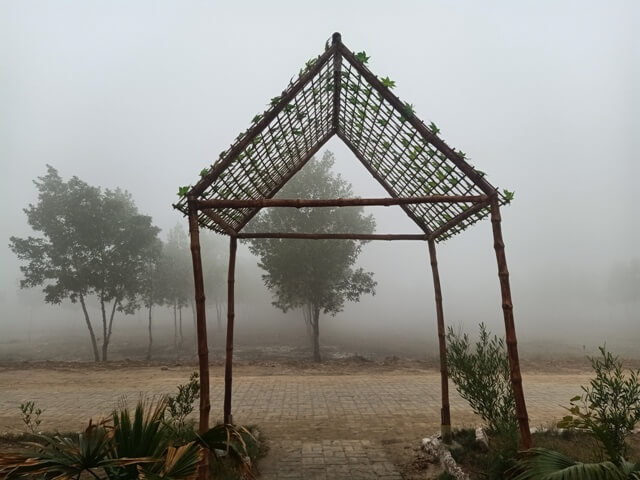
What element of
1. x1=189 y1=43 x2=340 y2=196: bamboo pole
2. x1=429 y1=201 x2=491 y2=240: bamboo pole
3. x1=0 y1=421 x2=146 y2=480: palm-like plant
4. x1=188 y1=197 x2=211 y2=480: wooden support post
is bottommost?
x1=0 y1=421 x2=146 y2=480: palm-like plant

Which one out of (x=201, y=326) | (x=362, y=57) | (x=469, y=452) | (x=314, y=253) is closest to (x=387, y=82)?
(x=362, y=57)

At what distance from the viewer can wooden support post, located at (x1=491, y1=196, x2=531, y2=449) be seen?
3.97 m

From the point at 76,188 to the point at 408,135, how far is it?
2059 centimetres

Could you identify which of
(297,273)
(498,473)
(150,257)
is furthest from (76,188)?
(498,473)

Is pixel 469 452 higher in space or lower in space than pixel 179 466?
lower

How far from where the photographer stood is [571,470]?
2990mm

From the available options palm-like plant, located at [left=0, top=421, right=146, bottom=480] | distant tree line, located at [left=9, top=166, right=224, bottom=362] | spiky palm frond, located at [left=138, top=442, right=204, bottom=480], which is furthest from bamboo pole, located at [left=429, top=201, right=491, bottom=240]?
distant tree line, located at [left=9, top=166, right=224, bottom=362]

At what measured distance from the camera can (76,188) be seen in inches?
808

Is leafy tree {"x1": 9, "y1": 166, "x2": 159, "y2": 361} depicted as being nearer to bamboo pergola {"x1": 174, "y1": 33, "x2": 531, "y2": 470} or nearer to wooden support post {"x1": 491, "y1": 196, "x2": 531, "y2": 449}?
bamboo pergola {"x1": 174, "y1": 33, "x2": 531, "y2": 470}

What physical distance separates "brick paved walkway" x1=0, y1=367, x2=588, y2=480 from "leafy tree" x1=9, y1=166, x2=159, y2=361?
485 cm

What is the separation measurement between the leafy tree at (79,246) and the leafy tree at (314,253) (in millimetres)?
6834

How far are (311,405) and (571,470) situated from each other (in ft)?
23.9

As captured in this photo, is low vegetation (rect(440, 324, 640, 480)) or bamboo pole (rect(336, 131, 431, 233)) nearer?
low vegetation (rect(440, 324, 640, 480))

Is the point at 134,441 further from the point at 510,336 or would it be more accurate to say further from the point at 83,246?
the point at 83,246
